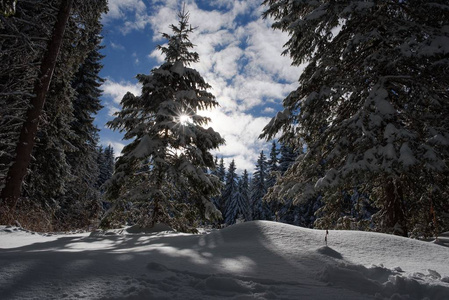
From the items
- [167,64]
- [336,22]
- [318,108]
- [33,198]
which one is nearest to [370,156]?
[318,108]

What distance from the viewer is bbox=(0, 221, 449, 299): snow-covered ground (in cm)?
179

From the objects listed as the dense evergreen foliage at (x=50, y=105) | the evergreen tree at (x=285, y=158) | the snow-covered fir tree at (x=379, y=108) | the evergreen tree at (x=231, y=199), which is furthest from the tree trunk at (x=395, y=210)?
the evergreen tree at (x=231, y=199)

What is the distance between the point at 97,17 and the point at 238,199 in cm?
3755

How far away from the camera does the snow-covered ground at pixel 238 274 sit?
5.88ft

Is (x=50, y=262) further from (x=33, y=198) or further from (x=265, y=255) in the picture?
(x=33, y=198)

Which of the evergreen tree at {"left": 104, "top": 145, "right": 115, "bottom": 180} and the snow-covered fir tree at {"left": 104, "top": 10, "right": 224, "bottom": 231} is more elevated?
the evergreen tree at {"left": 104, "top": 145, "right": 115, "bottom": 180}

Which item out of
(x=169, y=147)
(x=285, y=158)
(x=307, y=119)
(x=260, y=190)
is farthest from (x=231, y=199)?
(x=307, y=119)

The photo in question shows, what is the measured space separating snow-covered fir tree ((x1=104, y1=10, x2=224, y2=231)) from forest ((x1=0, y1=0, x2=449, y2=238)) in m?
0.05

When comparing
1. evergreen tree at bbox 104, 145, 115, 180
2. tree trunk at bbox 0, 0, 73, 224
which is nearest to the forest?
tree trunk at bbox 0, 0, 73, 224

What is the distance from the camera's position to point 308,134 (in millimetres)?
7938

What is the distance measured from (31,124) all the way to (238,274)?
838 cm

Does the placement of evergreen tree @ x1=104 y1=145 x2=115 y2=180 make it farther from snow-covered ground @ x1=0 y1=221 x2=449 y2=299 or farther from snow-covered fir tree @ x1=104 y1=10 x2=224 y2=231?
snow-covered ground @ x1=0 y1=221 x2=449 y2=299

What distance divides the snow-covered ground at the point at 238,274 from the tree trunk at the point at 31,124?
6600mm

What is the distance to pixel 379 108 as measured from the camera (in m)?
5.56
